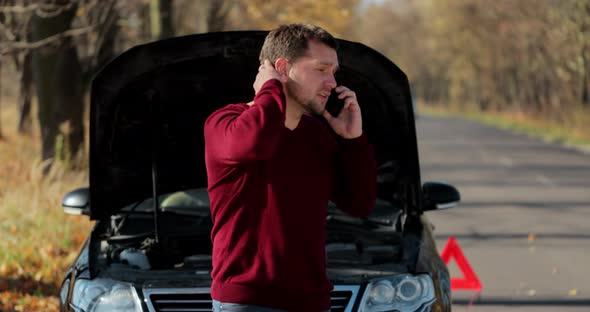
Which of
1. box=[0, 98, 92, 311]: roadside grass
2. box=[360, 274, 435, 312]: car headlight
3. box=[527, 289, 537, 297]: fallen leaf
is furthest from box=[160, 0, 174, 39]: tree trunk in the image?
box=[360, 274, 435, 312]: car headlight

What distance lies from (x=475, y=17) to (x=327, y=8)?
47.8 m

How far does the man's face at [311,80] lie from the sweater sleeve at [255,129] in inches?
2.6

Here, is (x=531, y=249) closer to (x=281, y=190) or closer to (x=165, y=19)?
(x=281, y=190)

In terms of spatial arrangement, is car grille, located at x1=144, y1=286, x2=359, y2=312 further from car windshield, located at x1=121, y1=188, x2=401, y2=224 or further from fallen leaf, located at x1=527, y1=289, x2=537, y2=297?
fallen leaf, located at x1=527, y1=289, x2=537, y2=297

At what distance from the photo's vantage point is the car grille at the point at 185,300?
448 cm

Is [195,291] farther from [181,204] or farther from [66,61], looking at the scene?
[66,61]

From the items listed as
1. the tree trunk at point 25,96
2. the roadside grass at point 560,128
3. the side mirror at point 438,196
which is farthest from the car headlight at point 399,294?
the roadside grass at point 560,128

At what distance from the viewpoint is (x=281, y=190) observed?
3.27 meters

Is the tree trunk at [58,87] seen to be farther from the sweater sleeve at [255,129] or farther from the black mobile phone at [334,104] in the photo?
the sweater sleeve at [255,129]

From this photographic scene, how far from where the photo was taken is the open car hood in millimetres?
4820

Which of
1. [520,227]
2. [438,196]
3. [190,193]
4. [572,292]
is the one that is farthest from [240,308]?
[520,227]

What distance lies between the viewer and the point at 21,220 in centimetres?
1063

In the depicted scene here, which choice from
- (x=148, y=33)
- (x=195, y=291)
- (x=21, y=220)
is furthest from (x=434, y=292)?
(x=148, y=33)

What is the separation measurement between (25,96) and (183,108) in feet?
78.6
